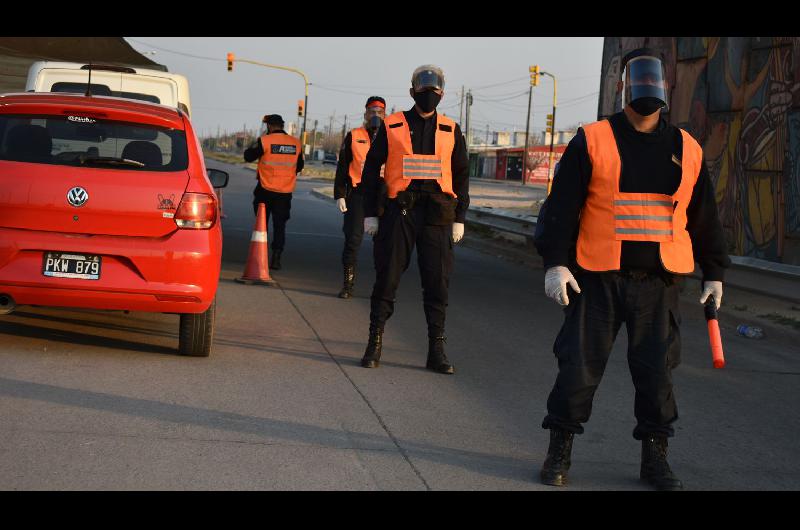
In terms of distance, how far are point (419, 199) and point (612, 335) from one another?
2.65 meters

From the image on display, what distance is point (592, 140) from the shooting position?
4680 millimetres

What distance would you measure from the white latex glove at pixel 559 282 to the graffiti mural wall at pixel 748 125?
9.88m

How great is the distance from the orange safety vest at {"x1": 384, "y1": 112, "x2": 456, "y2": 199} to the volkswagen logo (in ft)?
6.36

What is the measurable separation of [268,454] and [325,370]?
6.97 feet

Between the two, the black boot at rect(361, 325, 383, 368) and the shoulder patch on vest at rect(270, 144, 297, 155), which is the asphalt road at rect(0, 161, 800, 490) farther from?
the shoulder patch on vest at rect(270, 144, 297, 155)

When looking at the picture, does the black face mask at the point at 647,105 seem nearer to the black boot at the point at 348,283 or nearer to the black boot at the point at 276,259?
the black boot at the point at 348,283

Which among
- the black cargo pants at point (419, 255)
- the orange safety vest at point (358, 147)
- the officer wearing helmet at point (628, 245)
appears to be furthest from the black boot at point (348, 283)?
the officer wearing helmet at point (628, 245)

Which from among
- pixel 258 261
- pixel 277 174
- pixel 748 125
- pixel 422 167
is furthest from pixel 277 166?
pixel 748 125

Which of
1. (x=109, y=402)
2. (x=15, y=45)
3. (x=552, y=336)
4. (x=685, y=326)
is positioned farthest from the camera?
(x=15, y=45)

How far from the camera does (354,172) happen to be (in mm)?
10930

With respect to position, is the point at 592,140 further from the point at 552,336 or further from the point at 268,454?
the point at 552,336

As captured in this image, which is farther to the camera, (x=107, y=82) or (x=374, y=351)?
Result: (x=107, y=82)

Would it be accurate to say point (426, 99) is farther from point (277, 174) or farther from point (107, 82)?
point (277, 174)
